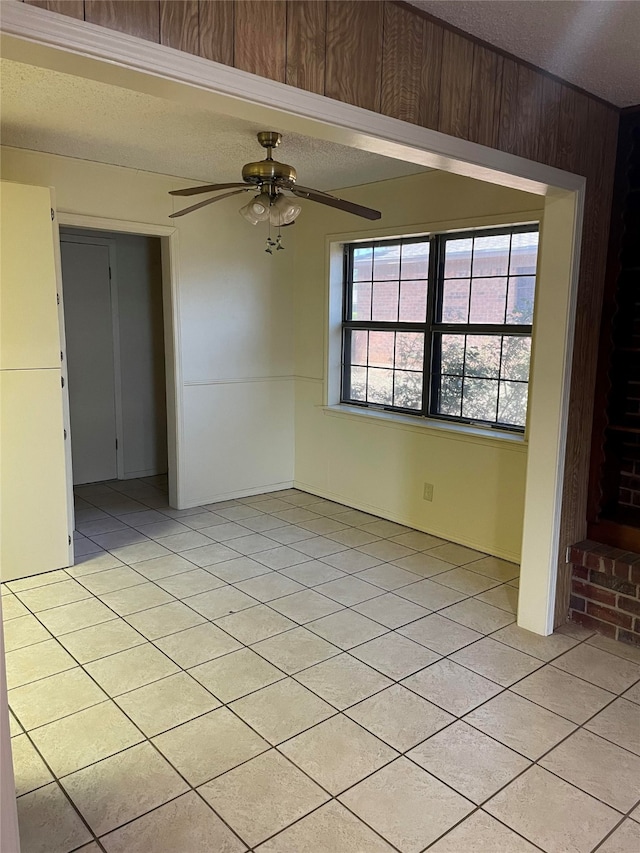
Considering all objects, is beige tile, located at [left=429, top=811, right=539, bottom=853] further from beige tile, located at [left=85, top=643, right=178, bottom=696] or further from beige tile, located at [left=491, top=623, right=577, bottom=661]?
beige tile, located at [left=85, top=643, right=178, bottom=696]

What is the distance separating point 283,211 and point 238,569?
202 centimetres

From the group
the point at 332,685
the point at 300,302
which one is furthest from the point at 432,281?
the point at 332,685

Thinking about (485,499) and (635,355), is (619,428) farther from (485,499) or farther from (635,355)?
(485,499)

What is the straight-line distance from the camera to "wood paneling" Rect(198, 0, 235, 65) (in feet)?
4.82

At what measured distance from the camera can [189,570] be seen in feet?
12.1

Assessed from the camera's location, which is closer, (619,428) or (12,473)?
(619,428)

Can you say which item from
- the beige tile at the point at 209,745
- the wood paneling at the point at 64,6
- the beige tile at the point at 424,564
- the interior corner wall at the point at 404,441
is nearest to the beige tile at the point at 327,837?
the beige tile at the point at 209,745

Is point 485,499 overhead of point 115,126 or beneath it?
beneath

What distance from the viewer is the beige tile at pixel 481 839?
1.77 meters

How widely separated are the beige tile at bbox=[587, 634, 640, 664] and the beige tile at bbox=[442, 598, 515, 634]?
0.38m

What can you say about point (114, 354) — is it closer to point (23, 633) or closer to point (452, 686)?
point (23, 633)

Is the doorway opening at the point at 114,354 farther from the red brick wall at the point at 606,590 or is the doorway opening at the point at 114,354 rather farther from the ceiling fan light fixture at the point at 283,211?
the red brick wall at the point at 606,590

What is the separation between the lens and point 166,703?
244cm

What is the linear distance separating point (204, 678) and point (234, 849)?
0.89 metres
